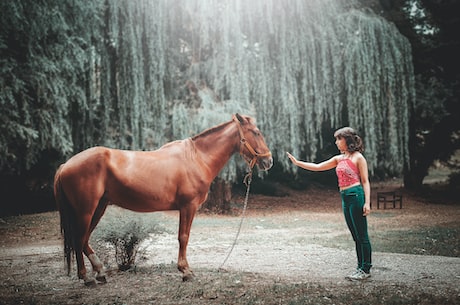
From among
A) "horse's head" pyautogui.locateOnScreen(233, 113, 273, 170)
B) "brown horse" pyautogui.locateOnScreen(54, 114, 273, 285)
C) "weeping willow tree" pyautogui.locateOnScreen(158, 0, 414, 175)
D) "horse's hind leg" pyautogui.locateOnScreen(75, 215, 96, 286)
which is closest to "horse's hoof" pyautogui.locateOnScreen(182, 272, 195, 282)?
"brown horse" pyautogui.locateOnScreen(54, 114, 273, 285)

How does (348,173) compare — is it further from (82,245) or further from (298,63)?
(298,63)

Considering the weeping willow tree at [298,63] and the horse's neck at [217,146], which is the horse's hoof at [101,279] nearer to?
the horse's neck at [217,146]

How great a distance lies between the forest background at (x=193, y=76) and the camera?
7.37 metres

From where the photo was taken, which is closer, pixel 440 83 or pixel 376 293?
pixel 376 293

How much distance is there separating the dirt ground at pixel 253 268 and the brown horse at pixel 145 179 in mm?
357

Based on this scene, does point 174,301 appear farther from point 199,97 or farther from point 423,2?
point 423,2

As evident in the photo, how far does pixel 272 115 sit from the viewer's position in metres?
9.53

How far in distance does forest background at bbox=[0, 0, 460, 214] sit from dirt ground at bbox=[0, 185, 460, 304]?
78.9 inches

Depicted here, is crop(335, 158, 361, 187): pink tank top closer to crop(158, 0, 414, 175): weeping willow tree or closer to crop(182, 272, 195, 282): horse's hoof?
crop(182, 272, 195, 282): horse's hoof

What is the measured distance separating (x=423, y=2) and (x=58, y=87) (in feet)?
40.1

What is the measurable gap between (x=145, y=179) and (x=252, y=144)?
1070mm

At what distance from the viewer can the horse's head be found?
367 centimetres

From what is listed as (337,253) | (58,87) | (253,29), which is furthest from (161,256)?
Answer: (253,29)

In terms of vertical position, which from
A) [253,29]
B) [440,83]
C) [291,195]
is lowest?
[291,195]
